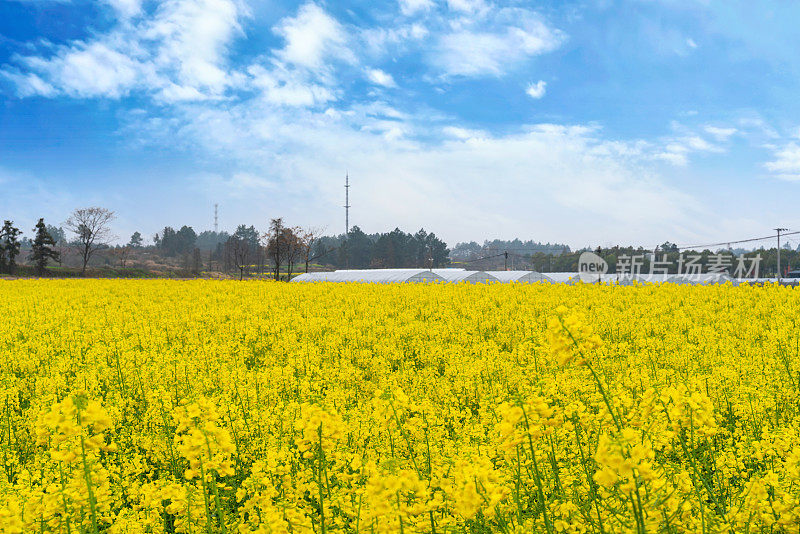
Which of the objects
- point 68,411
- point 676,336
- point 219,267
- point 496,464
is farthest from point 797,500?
point 219,267

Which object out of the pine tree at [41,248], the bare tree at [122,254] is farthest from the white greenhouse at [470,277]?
the bare tree at [122,254]

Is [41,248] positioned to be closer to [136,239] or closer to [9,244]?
[9,244]

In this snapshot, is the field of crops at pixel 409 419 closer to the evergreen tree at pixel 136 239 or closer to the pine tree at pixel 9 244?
the pine tree at pixel 9 244

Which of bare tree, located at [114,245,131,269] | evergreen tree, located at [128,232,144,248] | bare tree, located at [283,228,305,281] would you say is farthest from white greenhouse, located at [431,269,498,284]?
evergreen tree, located at [128,232,144,248]

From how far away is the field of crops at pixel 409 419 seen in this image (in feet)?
6.77

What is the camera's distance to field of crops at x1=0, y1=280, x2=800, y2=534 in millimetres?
2064

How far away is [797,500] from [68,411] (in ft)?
10.1

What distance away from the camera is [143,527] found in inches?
100.0

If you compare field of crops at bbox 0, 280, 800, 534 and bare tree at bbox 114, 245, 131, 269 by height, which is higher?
bare tree at bbox 114, 245, 131, 269

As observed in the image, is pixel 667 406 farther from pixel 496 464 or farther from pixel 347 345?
pixel 347 345

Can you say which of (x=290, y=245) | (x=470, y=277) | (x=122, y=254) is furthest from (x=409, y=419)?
(x=122, y=254)

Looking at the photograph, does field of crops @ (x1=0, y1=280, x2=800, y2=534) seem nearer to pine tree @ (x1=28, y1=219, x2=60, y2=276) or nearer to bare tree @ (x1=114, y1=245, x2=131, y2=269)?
pine tree @ (x1=28, y1=219, x2=60, y2=276)

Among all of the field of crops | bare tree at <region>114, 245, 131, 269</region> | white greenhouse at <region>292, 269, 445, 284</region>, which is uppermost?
bare tree at <region>114, 245, 131, 269</region>

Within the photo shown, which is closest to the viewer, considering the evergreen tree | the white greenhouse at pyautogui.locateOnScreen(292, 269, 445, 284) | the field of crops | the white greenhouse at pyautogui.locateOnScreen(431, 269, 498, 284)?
the field of crops
